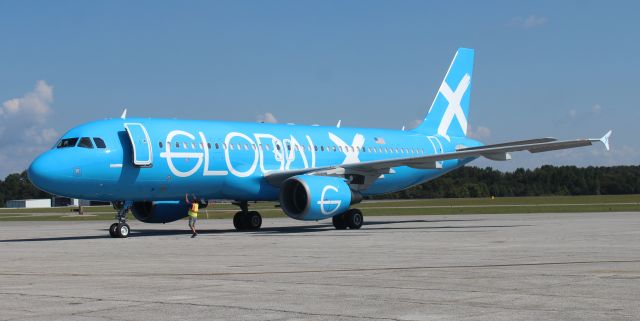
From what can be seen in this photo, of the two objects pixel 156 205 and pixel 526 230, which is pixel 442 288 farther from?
pixel 156 205

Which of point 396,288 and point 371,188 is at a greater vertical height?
point 371,188

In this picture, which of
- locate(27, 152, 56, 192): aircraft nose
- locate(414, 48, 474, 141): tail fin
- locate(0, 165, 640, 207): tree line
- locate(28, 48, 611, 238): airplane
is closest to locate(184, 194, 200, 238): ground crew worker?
locate(28, 48, 611, 238): airplane

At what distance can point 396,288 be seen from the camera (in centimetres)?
1196

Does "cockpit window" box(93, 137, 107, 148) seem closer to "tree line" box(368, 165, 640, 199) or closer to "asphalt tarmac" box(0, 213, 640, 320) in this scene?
"asphalt tarmac" box(0, 213, 640, 320)

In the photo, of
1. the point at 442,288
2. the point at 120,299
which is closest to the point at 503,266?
the point at 442,288

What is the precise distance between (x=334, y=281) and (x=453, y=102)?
103 feet

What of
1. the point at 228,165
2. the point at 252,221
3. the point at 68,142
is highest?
the point at 68,142

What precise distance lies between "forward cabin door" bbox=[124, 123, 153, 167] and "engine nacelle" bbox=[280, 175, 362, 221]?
491cm

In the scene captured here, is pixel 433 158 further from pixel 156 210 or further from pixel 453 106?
pixel 453 106

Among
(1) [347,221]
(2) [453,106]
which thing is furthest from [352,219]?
(2) [453,106]

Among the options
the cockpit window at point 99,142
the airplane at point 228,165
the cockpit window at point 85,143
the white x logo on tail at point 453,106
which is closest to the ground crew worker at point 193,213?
the airplane at point 228,165

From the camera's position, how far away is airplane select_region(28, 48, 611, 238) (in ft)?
90.0

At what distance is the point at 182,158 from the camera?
2930 centimetres

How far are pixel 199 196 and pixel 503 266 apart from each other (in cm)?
1775
